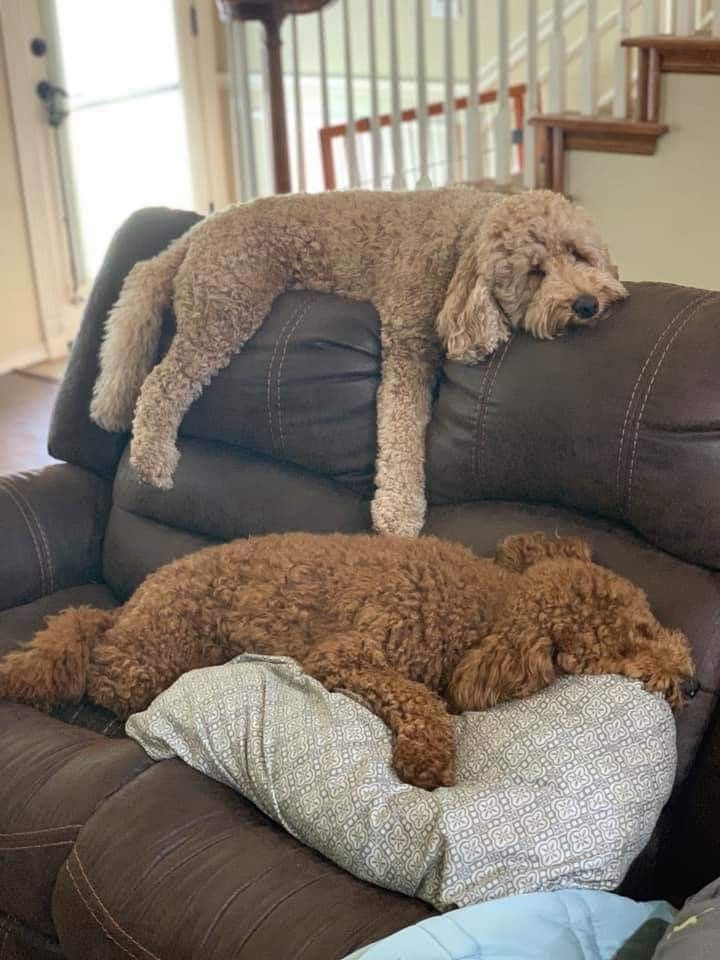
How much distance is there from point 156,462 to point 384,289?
0.54 metres

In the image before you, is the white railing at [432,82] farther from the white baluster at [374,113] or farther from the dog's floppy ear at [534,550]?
the dog's floppy ear at [534,550]

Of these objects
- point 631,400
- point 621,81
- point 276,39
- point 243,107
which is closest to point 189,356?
point 631,400

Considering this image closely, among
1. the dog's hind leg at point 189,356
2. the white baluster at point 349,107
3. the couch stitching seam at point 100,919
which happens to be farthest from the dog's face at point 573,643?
the white baluster at point 349,107

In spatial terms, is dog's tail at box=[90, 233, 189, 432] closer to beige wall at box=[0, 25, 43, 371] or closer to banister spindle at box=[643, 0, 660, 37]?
banister spindle at box=[643, 0, 660, 37]

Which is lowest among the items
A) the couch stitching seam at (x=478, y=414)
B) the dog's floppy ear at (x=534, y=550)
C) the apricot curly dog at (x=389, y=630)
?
the apricot curly dog at (x=389, y=630)

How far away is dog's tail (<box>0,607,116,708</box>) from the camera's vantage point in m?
1.59

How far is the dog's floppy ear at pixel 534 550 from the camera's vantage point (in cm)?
146

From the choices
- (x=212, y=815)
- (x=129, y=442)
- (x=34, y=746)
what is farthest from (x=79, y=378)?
(x=212, y=815)

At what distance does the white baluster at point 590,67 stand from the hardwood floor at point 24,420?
2.14 meters

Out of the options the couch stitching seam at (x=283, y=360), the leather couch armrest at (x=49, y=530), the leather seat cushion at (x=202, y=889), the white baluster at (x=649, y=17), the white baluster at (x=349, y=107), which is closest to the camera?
the leather seat cushion at (x=202, y=889)

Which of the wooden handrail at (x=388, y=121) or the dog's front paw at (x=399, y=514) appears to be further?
the wooden handrail at (x=388, y=121)

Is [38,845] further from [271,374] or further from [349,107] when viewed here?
[349,107]

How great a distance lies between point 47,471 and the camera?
213 centimetres

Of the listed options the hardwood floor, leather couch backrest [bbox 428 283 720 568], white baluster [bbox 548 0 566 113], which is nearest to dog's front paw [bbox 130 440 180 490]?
leather couch backrest [bbox 428 283 720 568]
